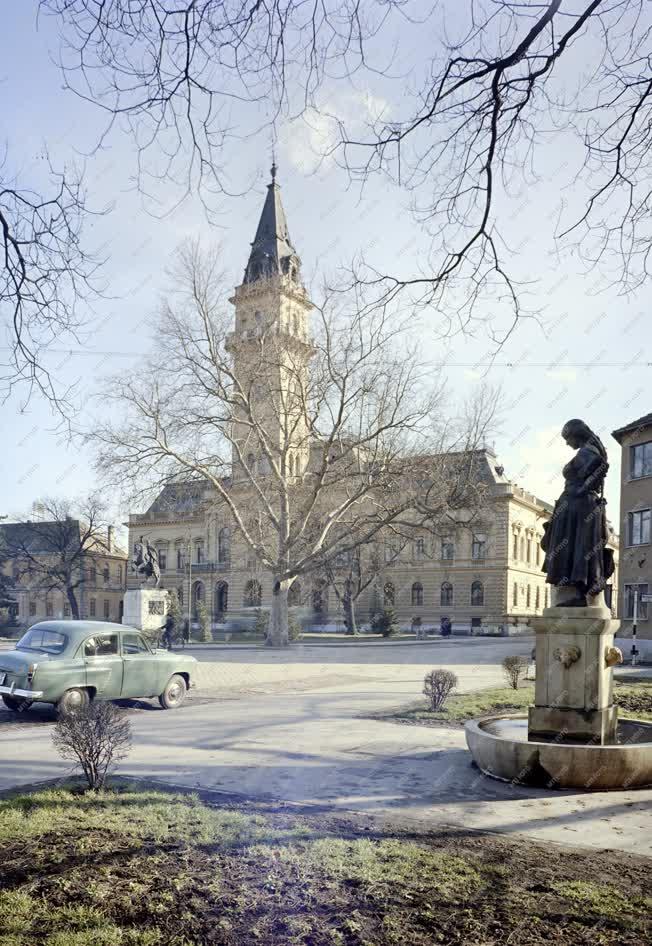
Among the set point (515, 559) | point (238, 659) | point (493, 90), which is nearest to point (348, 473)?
point (238, 659)

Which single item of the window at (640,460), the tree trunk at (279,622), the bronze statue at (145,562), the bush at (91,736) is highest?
the window at (640,460)

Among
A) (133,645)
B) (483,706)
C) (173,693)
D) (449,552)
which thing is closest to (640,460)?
(483,706)

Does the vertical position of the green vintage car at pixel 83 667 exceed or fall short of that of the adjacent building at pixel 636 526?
it falls short

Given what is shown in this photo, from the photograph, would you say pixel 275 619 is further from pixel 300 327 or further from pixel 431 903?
pixel 431 903

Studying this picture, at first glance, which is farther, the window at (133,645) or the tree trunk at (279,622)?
the tree trunk at (279,622)

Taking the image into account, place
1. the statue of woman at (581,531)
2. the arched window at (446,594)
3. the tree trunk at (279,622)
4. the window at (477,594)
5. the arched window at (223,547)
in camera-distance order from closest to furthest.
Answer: the statue of woman at (581,531) → the tree trunk at (279,622) → the window at (477,594) → the arched window at (446,594) → the arched window at (223,547)

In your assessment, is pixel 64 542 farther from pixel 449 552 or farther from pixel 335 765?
pixel 335 765

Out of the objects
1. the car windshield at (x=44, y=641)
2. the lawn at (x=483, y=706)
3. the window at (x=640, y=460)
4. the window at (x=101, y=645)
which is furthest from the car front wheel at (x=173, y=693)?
the window at (x=640, y=460)

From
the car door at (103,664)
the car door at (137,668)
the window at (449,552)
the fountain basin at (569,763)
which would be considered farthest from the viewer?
the window at (449,552)

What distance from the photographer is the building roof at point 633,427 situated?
36.3 meters

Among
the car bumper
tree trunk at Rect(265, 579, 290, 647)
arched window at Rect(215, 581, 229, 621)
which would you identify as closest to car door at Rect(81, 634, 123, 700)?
the car bumper

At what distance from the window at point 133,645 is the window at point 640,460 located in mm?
28656

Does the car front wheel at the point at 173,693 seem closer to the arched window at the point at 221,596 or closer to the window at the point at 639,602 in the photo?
the window at the point at 639,602

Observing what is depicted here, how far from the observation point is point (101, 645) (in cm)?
1305
